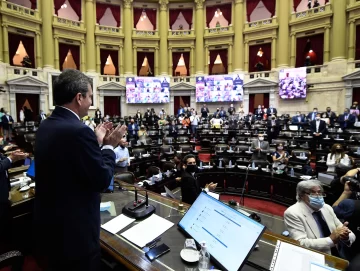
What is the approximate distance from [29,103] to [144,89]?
320 inches

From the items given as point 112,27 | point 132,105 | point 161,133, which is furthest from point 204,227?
point 112,27

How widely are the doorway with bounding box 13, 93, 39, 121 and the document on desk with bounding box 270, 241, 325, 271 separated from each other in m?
18.0

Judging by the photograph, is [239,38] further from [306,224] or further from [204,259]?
[204,259]

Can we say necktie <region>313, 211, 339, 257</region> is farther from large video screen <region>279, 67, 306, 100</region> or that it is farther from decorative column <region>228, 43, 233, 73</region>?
decorative column <region>228, 43, 233, 73</region>

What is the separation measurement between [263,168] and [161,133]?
7.00m

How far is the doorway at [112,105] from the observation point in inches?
807

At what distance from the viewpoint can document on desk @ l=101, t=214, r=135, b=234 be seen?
7.09ft

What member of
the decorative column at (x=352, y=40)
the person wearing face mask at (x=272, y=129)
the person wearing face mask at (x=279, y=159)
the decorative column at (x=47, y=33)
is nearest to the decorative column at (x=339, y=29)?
the decorative column at (x=352, y=40)

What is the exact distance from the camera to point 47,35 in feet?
58.9

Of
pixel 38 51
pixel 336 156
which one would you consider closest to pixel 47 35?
pixel 38 51

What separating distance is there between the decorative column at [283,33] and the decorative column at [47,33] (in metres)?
16.4

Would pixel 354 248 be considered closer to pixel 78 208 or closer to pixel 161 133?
pixel 78 208

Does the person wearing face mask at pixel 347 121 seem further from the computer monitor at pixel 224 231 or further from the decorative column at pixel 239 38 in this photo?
the computer monitor at pixel 224 231

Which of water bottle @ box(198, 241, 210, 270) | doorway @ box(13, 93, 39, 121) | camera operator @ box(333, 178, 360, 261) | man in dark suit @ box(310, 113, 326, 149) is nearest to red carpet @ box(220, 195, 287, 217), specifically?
camera operator @ box(333, 178, 360, 261)
